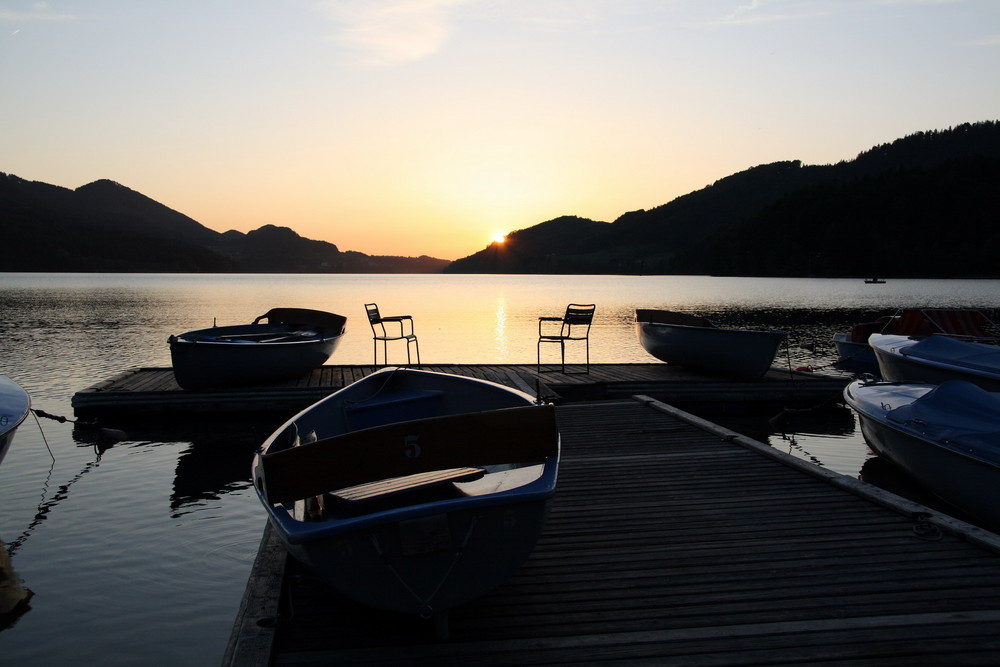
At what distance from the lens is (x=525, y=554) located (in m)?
3.78

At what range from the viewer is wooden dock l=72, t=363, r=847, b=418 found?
12.8m

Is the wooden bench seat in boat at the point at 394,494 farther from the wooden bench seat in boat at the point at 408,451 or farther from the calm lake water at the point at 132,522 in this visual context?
the calm lake water at the point at 132,522

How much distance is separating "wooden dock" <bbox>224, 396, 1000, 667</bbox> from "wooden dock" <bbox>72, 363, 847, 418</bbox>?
21.2 ft

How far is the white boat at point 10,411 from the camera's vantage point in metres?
7.98

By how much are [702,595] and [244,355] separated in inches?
425

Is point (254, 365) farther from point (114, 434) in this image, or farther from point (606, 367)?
point (606, 367)

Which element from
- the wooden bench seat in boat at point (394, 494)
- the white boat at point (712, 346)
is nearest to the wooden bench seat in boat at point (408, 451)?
the wooden bench seat in boat at point (394, 494)

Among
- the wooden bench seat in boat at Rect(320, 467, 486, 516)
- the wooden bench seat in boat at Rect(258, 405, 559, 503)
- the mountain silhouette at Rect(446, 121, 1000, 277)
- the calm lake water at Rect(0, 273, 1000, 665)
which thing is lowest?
the calm lake water at Rect(0, 273, 1000, 665)

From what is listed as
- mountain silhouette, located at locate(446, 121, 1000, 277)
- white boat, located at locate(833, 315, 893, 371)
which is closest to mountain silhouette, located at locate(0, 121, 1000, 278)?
mountain silhouette, located at locate(446, 121, 1000, 277)

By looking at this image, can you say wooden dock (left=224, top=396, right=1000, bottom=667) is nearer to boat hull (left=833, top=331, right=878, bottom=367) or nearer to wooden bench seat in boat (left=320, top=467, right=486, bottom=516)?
wooden bench seat in boat (left=320, top=467, right=486, bottom=516)

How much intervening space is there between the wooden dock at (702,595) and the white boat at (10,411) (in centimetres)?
467

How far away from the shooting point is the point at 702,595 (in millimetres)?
4203

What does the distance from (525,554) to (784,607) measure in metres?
1.55

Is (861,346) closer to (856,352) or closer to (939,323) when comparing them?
(856,352)
